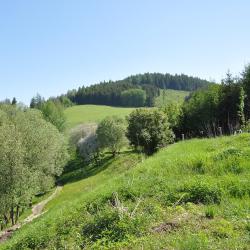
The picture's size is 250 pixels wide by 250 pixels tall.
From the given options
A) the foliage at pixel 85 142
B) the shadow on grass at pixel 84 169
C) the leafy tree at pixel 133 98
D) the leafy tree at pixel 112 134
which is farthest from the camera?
the leafy tree at pixel 133 98

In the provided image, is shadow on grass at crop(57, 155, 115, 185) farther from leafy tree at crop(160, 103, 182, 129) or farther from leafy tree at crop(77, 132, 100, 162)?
leafy tree at crop(160, 103, 182, 129)

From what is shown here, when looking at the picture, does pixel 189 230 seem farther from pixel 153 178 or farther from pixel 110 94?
pixel 110 94

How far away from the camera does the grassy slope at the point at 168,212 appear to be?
8.22 m

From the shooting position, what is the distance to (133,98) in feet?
567

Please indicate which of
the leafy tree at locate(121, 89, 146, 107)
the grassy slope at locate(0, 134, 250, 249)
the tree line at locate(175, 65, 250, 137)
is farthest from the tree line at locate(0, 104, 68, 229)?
the leafy tree at locate(121, 89, 146, 107)

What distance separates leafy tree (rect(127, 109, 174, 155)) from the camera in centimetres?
5478

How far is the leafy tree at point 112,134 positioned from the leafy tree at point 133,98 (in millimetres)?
92068

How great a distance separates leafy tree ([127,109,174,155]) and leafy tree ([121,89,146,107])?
112150 mm

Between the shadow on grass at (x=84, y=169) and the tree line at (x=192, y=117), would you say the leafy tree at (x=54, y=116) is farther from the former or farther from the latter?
the tree line at (x=192, y=117)

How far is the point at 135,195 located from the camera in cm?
1152

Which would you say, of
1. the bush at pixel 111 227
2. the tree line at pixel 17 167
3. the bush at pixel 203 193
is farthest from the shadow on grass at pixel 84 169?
the bush at pixel 111 227

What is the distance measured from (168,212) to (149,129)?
4654 centimetres

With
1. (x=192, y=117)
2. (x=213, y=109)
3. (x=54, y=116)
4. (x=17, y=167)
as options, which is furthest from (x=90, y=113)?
(x=17, y=167)

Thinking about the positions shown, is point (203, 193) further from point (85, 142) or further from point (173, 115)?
point (85, 142)
